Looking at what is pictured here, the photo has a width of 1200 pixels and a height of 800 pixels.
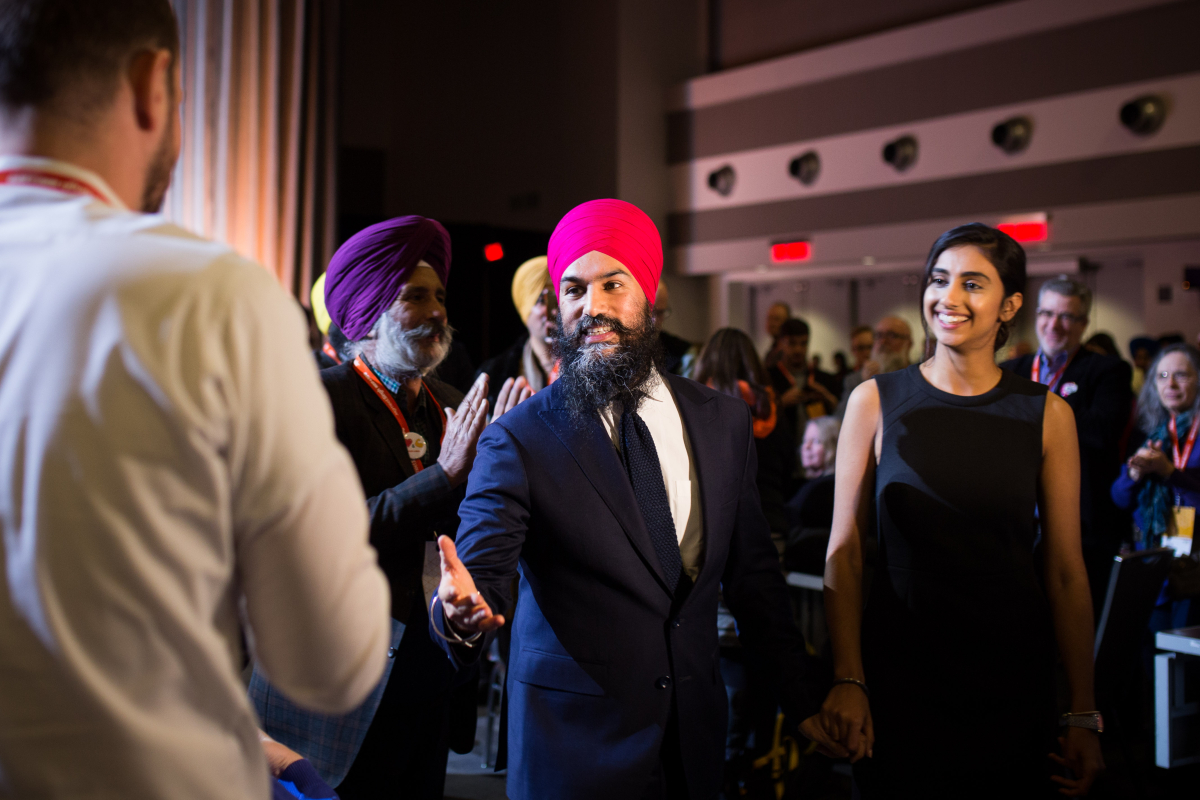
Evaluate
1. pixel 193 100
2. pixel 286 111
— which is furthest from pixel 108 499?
pixel 286 111

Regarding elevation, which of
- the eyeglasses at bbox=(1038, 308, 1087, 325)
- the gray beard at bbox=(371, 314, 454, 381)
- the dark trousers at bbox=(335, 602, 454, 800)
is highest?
the eyeglasses at bbox=(1038, 308, 1087, 325)

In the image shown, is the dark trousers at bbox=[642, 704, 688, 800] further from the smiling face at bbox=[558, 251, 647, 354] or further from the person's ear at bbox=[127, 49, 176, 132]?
the person's ear at bbox=[127, 49, 176, 132]

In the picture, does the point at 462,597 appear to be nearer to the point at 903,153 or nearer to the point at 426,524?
the point at 426,524

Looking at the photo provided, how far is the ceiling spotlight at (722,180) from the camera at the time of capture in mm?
10848

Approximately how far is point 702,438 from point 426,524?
66 cm

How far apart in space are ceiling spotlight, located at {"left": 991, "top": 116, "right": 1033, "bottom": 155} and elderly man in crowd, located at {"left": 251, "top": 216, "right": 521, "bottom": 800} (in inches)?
305

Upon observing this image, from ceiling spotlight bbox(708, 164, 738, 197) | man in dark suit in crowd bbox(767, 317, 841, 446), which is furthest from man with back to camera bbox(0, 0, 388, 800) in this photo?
ceiling spotlight bbox(708, 164, 738, 197)

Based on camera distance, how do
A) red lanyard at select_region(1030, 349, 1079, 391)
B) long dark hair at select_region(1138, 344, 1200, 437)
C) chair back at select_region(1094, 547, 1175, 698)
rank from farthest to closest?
long dark hair at select_region(1138, 344, 1200, 437) → red lanyard at select_region(1030, 349, 1079, 391) → chair back at select_region(1094, 547, 1175, 698)

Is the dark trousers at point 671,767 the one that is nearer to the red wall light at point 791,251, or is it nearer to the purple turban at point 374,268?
the purple turban at point 374,268

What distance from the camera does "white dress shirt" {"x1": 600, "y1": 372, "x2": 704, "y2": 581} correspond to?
1.79 m

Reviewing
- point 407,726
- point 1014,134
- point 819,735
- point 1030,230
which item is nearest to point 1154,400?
point 819,735

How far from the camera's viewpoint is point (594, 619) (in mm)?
1663

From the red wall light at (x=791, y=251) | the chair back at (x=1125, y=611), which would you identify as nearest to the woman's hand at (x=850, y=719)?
the chair back at (x=1125, y=611)

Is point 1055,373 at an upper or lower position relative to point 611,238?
lower
